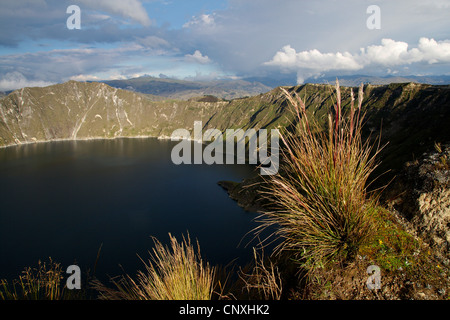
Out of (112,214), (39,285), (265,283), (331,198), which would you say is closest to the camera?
(331,198)

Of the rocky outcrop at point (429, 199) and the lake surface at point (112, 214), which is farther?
the lake surface at point (112, 214)

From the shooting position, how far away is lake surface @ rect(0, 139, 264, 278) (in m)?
39.2

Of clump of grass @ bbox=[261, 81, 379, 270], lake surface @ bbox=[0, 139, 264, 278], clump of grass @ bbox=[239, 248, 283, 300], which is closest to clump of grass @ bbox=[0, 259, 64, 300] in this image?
clump of grass @ bbox=[239, 248, 283, 300]

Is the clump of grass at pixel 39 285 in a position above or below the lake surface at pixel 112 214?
above

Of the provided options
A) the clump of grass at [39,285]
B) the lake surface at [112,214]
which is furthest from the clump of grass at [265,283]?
the lake surface at [112,214]

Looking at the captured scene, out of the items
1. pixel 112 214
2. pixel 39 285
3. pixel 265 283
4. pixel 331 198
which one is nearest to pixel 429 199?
pixel 331 198

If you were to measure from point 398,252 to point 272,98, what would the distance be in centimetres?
20504

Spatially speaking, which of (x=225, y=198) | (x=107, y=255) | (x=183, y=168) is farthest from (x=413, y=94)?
(x=107, y=255)

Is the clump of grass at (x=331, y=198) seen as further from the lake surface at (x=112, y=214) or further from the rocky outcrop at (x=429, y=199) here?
the lake surface at (x=112, y=214)

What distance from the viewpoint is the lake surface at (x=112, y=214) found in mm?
39188

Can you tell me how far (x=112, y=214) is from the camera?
5653 cm

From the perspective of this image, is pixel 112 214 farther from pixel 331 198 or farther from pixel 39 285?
pixel 331 198

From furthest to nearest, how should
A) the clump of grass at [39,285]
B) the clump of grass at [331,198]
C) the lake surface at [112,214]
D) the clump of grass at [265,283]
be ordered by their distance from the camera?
the lake surface at [112,214], the clump of grass at [39,285], the clump of grass at [265,283], the clump of grass at [331,198]

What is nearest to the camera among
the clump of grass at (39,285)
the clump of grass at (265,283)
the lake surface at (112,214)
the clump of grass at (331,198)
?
the clump of grass at (331,198)
